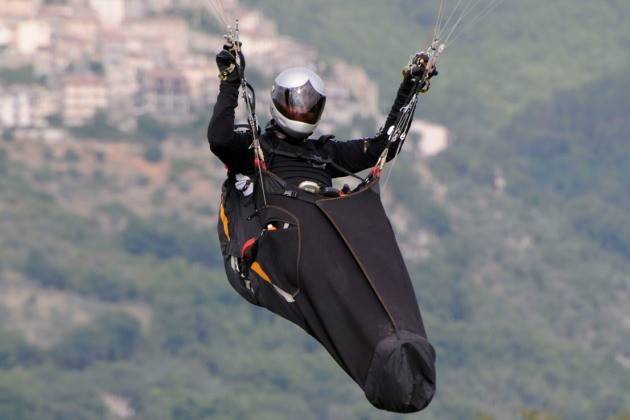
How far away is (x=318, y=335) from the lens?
494 inches

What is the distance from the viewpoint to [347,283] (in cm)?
1235

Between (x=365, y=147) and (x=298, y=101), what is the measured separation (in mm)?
925

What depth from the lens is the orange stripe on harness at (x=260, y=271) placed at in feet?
42.8

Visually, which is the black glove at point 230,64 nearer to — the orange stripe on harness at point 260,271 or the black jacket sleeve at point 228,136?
the black jacket sleeve at point 228,136

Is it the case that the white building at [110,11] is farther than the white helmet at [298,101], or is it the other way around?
the white building at [110,11]

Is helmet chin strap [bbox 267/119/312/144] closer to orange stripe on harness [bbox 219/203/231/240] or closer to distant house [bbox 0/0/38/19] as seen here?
orange stripe on harness [bbox 219/203/231/240]

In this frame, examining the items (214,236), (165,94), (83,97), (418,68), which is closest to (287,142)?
(418,68)

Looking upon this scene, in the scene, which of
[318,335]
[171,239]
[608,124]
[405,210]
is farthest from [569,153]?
[318,335]

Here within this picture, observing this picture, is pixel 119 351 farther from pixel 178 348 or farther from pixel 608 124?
pixel 608 124

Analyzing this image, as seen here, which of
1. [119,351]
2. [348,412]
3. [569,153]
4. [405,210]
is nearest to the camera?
[348,412]

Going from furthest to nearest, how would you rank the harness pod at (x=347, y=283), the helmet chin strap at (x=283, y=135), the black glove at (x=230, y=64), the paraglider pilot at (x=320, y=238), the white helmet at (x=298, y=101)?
the helmet chin strap at (x=283, y=135) < the white helmet at (x=298, y=101) < the black glove at (x=230, y=64) < the paraglider pilot at (x=320, y=238) < the harness pod at (x=347, y=283)

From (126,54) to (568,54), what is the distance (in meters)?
54.3

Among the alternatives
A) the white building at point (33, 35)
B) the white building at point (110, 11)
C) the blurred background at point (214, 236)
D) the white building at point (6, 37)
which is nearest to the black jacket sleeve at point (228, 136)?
the blurred background at point (214, 236)

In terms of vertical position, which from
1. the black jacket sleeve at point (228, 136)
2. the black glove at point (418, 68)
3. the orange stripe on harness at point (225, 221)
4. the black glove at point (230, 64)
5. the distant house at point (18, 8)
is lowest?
the orange stripe on harness at point (225, 221)
